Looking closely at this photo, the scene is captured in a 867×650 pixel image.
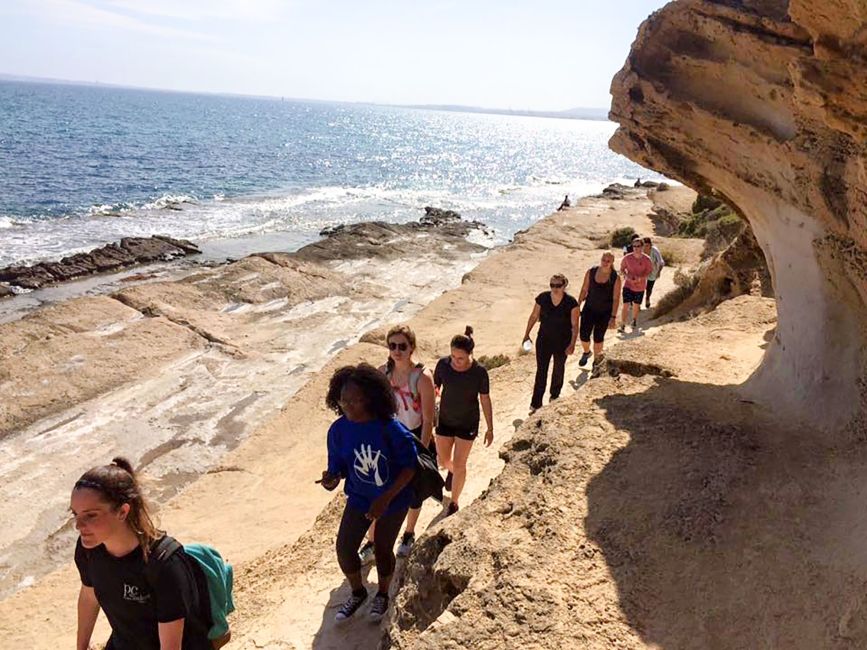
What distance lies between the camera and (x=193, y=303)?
743 inches

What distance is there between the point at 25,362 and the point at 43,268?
914cm

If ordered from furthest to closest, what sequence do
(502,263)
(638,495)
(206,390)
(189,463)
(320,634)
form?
(502,263) → (206,390) → (189,463) → (320,634) → (638,495)

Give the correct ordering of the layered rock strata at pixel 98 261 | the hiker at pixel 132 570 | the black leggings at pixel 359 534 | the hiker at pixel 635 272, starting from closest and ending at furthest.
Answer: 1. the hiker at pixel 132 570
2. the black leggings at pixel 359 534
3. the hiker at pixel 635 272
4. the layered rock strata at pixel 98 261

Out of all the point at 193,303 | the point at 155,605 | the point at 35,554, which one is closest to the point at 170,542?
the point at 155,605

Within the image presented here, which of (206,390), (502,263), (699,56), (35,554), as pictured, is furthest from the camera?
(502,263)

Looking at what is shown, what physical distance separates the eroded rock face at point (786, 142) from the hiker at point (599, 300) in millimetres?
1672

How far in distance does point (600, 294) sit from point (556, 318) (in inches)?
60.5

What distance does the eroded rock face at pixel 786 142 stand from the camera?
407cm

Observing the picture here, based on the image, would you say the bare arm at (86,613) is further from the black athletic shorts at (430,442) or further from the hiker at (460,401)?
the hiker at (460,401)

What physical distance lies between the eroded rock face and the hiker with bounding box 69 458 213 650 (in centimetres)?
428

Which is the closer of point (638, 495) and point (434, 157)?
point (638, 495)

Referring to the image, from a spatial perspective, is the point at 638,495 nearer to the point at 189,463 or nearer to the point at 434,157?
the point at 189,463

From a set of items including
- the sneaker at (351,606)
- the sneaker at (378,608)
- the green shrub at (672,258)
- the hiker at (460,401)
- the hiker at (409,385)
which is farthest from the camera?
the green shrub at (672,258)

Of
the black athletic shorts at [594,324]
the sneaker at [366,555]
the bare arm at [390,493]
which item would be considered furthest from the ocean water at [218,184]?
the bare arm at [390,493]
